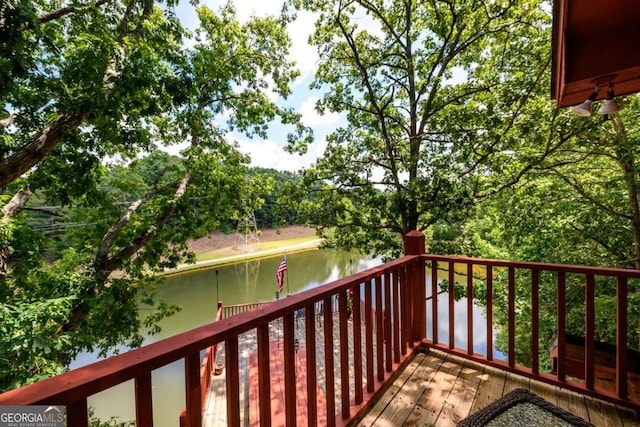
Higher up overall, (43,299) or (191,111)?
(191,111)

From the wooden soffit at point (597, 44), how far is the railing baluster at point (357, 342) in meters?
2.20

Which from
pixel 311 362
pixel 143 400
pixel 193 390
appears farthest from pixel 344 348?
pixel 143 400

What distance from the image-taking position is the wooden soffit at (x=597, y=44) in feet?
5.65

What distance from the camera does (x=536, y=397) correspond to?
1.71m

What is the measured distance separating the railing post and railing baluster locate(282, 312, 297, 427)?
1498 mm

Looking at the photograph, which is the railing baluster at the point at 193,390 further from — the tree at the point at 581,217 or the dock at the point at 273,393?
the tree at the point at 581,217

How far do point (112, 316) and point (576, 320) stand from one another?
9.69 m

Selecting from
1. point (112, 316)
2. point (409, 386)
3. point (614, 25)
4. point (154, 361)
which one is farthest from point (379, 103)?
point (112, 316)

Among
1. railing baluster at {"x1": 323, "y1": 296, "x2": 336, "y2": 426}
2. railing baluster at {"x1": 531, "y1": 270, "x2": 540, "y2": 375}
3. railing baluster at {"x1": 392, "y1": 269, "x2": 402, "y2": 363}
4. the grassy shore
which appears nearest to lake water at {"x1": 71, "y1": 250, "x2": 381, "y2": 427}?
the grassy shore

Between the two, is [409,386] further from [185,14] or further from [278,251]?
[278,251]

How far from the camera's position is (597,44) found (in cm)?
190

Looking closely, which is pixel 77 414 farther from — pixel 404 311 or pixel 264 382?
pixel 404 311

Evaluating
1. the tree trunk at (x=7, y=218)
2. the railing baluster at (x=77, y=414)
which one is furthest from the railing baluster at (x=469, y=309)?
the tree trunk at (x=7, y=218)

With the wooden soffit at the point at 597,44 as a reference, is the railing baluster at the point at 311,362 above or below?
below
